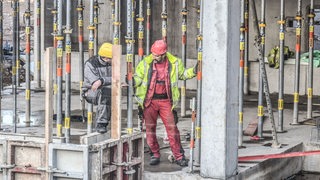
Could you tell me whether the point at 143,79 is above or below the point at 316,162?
above

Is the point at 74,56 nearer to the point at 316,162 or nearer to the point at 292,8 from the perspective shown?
the point at 292,8

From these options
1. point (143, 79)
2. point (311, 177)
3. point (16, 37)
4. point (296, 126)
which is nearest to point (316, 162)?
point (311, 177)

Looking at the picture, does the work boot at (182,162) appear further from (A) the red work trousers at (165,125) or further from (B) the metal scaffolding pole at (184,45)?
(B) the metal scaffolding pole at (184,45)

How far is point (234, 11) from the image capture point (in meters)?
11.0

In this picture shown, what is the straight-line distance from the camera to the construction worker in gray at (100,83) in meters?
11.6

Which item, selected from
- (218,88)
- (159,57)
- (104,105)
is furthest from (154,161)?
(218,88)

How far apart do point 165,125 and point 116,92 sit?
1.53 metres

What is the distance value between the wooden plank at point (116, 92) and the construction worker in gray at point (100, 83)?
96cm

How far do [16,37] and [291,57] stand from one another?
782cm

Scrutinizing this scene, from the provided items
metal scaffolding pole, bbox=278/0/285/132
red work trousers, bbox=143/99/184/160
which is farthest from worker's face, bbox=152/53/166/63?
metal scaffolding pole, bbox=278/0/285/132

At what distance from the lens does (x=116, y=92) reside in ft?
34.4

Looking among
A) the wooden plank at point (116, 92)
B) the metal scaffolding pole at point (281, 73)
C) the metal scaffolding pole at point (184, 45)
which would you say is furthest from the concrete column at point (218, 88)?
the metal scaffolding pole at point (184, 45)

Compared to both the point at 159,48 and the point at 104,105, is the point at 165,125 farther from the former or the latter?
the point at 159,48

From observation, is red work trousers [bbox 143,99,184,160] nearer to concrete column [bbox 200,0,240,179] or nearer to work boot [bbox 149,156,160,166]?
work boot [bbox 149,156,160,166]
